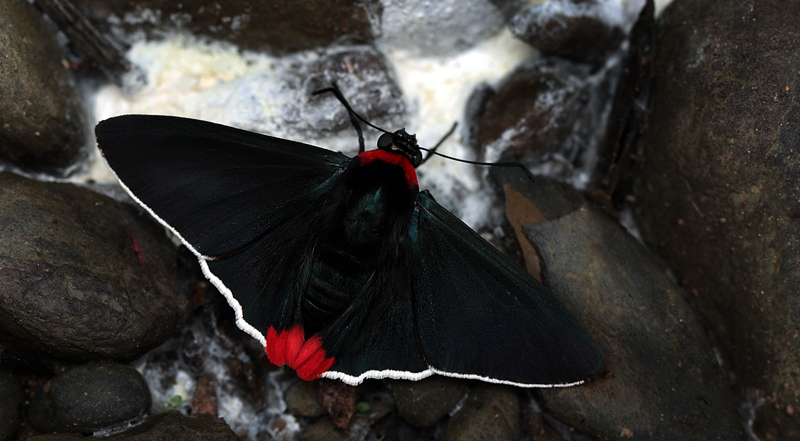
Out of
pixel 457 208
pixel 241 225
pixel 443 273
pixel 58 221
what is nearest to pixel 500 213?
pixel 457 208

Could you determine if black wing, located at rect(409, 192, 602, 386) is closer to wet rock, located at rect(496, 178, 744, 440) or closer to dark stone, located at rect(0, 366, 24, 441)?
wet rock, located at rect(496, 178, 744, 440)

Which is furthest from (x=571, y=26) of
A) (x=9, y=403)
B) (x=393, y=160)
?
(x=9, y=403)

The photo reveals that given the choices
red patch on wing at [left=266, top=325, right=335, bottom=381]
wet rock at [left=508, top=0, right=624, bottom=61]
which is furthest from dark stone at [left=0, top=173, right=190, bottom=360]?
wet rock at [left=508, top=0, right=624, bottom=61]

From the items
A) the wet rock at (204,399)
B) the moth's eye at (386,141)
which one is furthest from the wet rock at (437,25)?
the wet rock at (204,399)

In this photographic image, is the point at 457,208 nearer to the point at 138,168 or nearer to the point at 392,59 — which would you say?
the point at 392,59

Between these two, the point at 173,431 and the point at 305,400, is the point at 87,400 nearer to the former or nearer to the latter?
the point at 173,431
